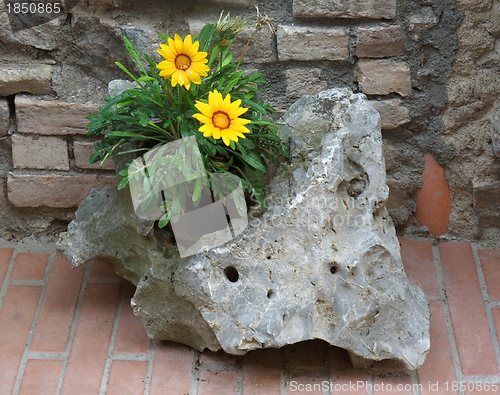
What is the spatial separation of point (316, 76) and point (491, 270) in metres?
0.95

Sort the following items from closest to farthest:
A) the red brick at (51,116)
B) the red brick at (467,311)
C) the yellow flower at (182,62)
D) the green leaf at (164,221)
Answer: the yellow flower at (182,62) < the green leaf at (164,221) < the red brick at (467,311) < the red brick at (51,116)

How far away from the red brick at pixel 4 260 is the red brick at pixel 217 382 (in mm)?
845

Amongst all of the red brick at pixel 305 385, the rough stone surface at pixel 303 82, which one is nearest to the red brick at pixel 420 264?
the red brick at pixel 305 385

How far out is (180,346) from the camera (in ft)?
6.46

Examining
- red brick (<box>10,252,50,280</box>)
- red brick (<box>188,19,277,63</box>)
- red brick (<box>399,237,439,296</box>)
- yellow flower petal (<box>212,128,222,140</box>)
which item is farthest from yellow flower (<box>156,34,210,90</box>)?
red brick (<box>399,237,439,296</box>)

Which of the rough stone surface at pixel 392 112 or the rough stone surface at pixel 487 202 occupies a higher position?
the rough stone surface at pixel 392 112

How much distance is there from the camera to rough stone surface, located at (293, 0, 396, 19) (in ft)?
6.79

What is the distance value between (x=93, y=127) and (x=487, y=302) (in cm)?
143

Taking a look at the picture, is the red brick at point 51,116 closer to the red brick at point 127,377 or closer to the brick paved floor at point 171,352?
the brick paved floor at point 171,352

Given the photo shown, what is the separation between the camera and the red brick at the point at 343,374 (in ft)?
6.02

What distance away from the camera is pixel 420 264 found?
2287 millimetres

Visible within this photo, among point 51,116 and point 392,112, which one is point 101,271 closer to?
point 51,116

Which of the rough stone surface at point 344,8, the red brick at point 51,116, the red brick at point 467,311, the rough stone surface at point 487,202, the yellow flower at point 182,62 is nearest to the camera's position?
the yellow flower at point 182,62

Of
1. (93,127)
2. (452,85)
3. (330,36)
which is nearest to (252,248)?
(93,127)
